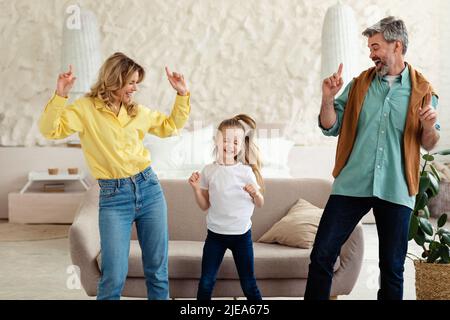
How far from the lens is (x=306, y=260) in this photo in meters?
3.30

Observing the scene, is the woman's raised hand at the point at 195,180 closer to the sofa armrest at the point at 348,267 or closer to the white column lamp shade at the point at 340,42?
the sofa armrest at the point at 348,267

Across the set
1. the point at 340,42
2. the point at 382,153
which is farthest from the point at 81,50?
the point at 382,153

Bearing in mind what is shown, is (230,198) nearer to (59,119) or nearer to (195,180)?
(195,180)

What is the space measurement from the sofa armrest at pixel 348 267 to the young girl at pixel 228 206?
495 mm

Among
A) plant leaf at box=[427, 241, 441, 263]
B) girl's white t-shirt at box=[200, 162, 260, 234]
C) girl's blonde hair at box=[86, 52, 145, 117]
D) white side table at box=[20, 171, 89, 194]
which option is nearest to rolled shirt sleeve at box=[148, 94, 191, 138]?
girl's blonde hair at box=[86, 52, 145, 117]

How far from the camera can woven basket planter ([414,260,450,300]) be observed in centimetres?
325

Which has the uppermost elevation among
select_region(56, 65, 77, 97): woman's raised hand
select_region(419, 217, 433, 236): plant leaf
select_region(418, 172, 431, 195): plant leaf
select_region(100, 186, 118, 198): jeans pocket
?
select_region(56, 65, 77, 97): woman's raised hand

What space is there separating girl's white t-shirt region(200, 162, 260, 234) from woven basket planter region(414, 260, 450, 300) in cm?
97

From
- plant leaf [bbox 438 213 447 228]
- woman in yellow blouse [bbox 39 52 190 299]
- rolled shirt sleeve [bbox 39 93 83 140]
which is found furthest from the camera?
plant leaf [bbox 438 213 447 228]

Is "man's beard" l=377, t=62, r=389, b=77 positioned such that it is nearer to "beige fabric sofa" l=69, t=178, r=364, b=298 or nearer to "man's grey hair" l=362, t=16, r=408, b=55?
"man's grey hair" l=362, t=16, r=408, b=55

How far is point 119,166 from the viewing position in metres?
2.67

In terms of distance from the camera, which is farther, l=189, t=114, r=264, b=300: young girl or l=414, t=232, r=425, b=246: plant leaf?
l=414, t=232, r=425, b=246: plant leaf

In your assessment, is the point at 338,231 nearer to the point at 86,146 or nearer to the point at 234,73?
the point at 86,146
